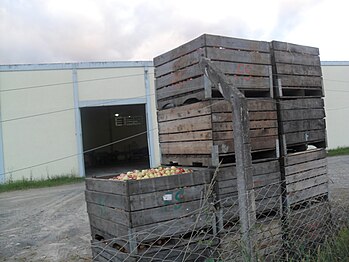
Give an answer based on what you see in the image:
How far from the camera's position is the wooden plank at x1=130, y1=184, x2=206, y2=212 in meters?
3.24

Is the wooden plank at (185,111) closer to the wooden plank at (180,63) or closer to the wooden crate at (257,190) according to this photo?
the wooden plank at (180,63)

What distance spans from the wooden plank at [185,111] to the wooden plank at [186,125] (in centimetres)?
5

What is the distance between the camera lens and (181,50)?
4.23 meters

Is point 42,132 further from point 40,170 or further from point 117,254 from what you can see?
point 117,254

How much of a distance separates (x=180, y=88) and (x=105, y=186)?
1.53 m

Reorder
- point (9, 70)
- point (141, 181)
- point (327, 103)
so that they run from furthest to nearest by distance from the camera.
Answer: point (327, 103), point (9, 70), point (141, 181)

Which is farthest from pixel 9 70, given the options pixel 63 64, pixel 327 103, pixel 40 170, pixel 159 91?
pixel 327 103

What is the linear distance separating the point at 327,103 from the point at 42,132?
14.8 meters

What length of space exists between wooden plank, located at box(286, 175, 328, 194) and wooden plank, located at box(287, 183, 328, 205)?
4 cm

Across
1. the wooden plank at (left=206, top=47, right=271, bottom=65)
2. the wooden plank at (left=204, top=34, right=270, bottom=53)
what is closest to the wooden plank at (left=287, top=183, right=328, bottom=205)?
the wooden plank at (left=206, top=47, right=271, bottom=65)

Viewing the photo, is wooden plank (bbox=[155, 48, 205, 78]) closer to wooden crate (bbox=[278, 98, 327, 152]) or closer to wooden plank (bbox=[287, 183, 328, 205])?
wooden crate (bbox=[278, 98, 327, 152])

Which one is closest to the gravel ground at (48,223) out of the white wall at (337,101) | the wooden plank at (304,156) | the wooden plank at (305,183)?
the wooden plank at (305,183)

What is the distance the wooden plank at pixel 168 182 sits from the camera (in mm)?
3250

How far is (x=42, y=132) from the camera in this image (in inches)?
535
